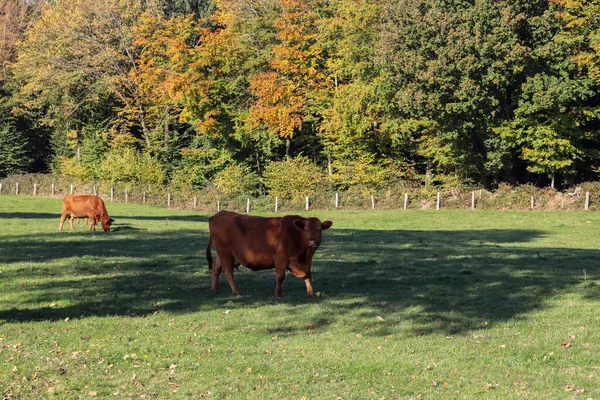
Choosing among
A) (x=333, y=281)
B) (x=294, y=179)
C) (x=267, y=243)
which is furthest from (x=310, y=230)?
(x=294, y=179)

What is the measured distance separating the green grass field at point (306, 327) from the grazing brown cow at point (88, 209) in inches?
283

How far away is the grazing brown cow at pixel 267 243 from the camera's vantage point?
50.0 feet

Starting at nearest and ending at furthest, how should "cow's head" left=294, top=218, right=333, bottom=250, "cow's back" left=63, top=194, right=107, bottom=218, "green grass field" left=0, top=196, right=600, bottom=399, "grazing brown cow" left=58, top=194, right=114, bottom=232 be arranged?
"green grass field" left=0, top=196, right=600, bottom=399, "cow's head" left=294, top=218, right=333, bottom=250, "grazing brown cow" left=58, top=194, right=114, bottom=232, "cow's back" left=63, top=194, right=107, bottom=218

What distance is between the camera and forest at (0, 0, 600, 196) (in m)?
50.0

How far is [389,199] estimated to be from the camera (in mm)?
55969

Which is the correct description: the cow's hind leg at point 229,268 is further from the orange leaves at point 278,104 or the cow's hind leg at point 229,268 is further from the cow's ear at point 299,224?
the orange leaves at point 278,104

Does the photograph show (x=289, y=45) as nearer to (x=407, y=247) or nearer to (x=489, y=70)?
(x=489, y=70)

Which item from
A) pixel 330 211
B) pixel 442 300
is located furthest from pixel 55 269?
pixel 330 211

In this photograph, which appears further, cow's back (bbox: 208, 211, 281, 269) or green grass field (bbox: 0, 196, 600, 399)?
cow's back (bbox: 208, 211, 281, 269)

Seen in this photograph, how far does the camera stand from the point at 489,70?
4903 centimetres

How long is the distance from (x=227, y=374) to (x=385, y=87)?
1895 inches

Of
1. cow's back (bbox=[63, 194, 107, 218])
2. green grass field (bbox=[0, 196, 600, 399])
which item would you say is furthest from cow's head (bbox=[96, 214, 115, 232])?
green grass field (bbox=[0, 196, 600, 399])

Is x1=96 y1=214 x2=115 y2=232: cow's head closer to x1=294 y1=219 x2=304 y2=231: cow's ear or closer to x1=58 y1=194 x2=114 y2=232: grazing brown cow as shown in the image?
x1=58 y1=194 x2=114 y2=232: grazing brown cow

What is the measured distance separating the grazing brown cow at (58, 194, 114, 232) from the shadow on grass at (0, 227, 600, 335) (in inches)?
180
